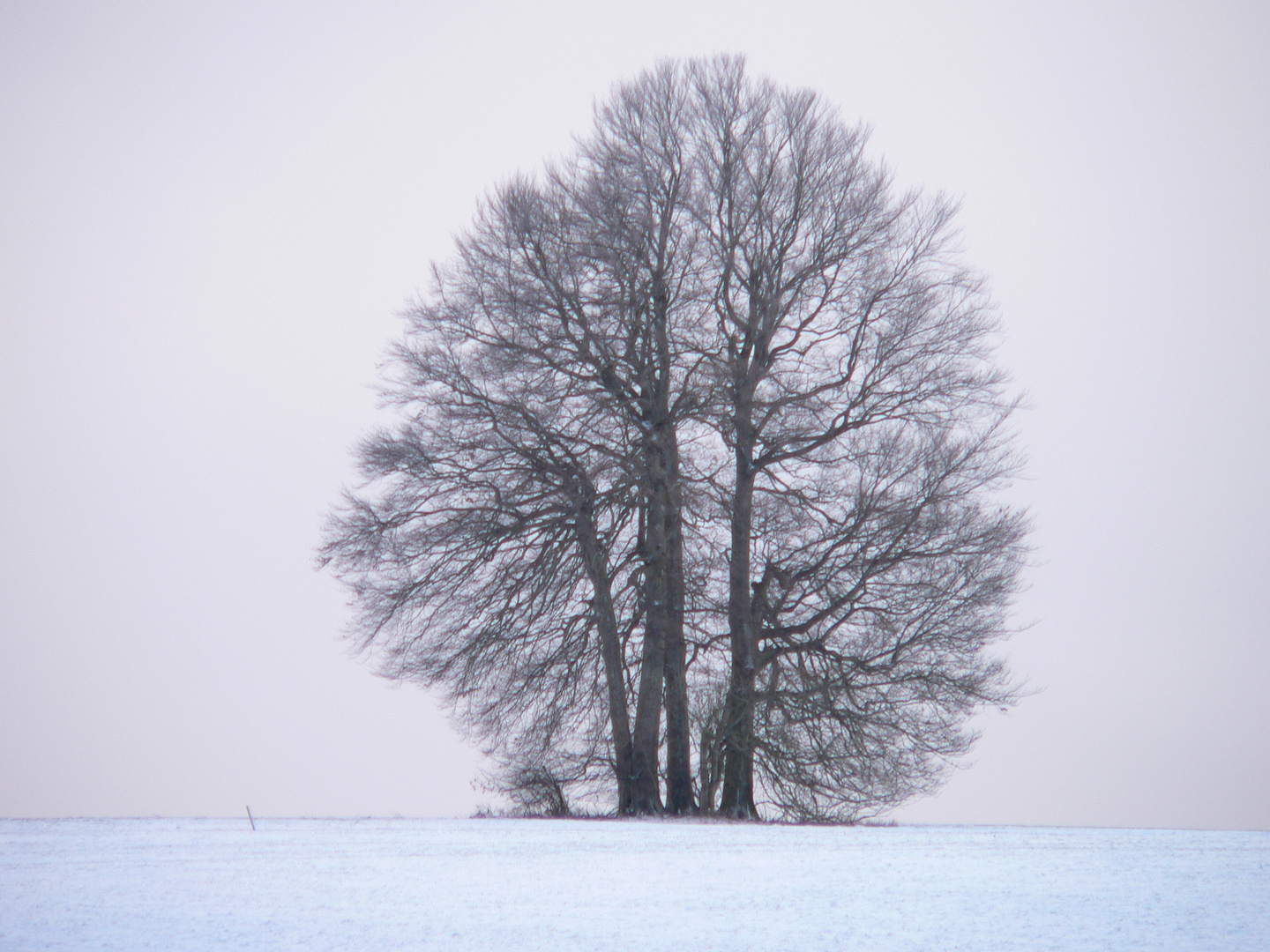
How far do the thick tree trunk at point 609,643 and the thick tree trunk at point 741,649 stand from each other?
1.36 m

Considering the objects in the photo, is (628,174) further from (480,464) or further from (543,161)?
(480,464)

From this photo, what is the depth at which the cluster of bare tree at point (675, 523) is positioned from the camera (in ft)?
48.7

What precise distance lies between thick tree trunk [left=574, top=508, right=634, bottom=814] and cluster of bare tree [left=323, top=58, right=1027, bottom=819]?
0.04m

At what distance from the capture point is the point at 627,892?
616 cm

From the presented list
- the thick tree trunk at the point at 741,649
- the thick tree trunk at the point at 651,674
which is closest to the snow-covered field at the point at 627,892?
the thick tree trunk at the point at 651,674

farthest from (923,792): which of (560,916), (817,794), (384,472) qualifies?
(560,916)

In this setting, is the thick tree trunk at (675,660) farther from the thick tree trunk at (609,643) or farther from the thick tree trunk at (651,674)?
the thick tree trunk at (609,643)

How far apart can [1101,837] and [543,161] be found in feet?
39.3

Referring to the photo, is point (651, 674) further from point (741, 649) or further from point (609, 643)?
point (741, 649)

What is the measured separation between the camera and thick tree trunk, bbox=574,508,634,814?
14.7m

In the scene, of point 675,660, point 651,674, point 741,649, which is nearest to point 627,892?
point 651,674

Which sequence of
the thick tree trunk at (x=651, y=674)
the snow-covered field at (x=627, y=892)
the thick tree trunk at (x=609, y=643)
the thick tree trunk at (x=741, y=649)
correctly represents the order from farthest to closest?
the thick tree trunk at (x=741, y=649)
the thick tree trunk at (x=609, y=643)
the thick tree trunk at (x=651, y=674)
the snow-covered field at (x=627, y=892)

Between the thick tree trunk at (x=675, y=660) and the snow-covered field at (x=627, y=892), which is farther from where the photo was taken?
the thick tree trunk at (x=675, y=660)

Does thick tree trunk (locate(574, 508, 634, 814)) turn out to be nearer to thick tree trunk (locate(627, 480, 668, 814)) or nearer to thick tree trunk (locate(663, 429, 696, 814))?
thick tree trunk (locate(627, 480, 668, 814))
